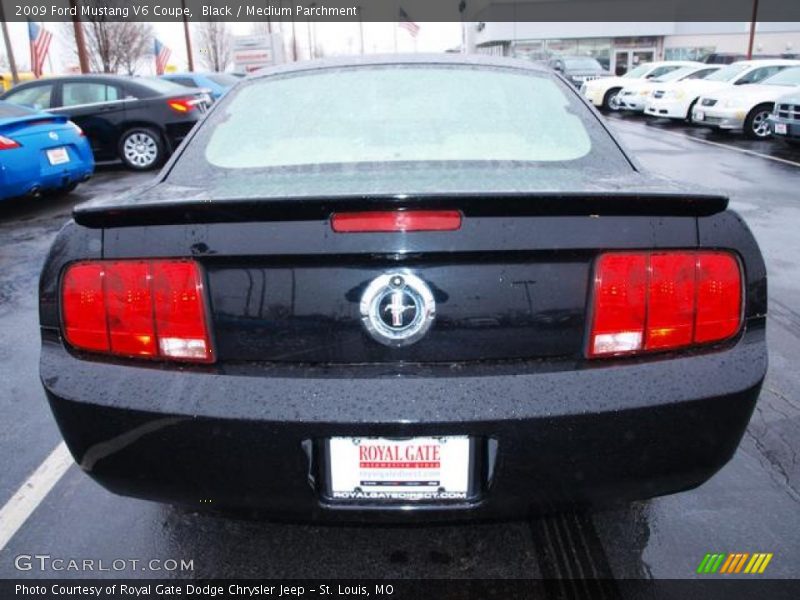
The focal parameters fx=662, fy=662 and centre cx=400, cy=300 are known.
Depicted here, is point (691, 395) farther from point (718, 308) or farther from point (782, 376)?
point (782, 376)

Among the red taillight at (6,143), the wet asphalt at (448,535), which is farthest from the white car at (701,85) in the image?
the wet asphalt at (448,535)

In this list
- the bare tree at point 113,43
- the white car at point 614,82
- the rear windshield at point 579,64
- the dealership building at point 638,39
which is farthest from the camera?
the dealership building at point 638,39

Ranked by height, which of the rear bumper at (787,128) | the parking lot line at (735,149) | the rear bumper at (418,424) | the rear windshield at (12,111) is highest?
the rear windshield at (12,111)

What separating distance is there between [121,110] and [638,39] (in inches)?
1744

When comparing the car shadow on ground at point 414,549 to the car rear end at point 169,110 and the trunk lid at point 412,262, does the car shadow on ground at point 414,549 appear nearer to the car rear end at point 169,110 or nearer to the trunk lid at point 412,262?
the trunk lid at point 412,262

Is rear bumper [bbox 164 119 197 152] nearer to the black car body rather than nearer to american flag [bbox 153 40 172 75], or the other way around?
the black car body

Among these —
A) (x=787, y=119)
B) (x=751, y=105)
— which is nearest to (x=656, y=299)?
(x=787, y=119)

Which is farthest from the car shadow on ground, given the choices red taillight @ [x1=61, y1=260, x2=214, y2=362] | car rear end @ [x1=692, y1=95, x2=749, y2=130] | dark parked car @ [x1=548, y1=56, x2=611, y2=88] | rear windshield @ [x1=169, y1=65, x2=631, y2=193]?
dark parked car @ [x1=548, y1=56, x2=611, y2=88]

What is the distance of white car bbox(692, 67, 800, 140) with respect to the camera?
1332cm

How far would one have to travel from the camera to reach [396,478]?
63.8 inches

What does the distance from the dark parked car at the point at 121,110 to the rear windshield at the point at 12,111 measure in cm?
266

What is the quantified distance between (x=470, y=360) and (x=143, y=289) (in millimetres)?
→ 821

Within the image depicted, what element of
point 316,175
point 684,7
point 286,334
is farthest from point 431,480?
point 684,7

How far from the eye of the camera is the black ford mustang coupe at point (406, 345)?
5.08ft
